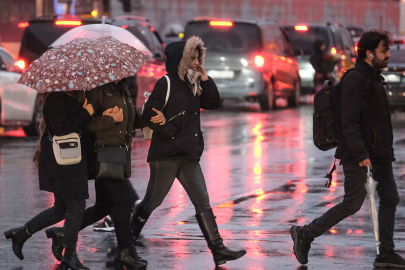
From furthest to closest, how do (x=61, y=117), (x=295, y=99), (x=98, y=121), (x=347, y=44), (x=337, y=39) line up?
1. (x=347, y=44)
2. (x=337, y=39)
3. (x=295, y=99)
4. (x=98, y=121)
5. (x=61, y=117)

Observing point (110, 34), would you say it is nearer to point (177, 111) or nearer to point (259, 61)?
point (177, 111)

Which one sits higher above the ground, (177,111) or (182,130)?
(177,111)

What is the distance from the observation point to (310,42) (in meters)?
25.2

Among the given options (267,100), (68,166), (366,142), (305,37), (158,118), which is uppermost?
(158,118)

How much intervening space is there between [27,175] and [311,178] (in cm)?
325

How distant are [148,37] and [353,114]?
12.1 meters

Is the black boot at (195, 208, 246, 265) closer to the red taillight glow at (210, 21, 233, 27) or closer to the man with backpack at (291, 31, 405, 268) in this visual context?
the man with backpack at (291, 31, 405, 268)

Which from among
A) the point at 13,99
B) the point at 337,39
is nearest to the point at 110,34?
the point at 13,99

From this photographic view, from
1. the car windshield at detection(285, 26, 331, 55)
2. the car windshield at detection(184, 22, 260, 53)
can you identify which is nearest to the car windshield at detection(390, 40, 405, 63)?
the car windshield at detection(184, 22, 260, 53)

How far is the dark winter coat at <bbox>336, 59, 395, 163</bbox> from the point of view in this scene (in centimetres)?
634

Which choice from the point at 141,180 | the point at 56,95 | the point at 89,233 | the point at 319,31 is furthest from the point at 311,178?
the point at 319,31

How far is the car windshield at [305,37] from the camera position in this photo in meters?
24.6

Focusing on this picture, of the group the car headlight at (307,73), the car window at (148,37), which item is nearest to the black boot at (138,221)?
the car window at (148,37)

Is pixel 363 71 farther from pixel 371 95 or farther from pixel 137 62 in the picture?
pixel 137 62
